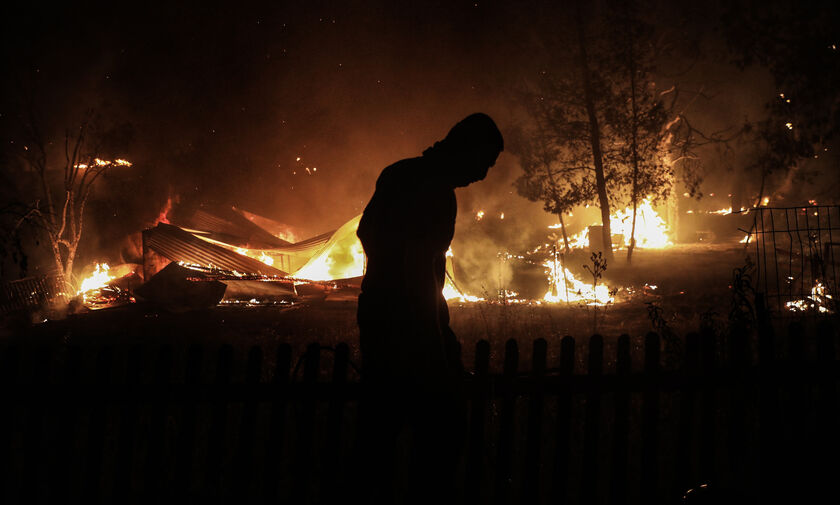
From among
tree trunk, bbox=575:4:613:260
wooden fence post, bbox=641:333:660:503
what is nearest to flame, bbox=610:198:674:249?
tree trunk, bbox=575:4:613:260

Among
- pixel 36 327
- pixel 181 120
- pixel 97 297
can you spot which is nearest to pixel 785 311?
pixel 36 327

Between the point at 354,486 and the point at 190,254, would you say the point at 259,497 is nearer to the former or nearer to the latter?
the point at 354,486

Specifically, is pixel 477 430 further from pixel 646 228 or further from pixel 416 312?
pixel 646 228

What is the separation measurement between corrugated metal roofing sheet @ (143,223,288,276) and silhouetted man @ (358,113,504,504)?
10703mm

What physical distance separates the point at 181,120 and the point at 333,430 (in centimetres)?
2296

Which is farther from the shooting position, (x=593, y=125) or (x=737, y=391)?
(x=593, y=125)

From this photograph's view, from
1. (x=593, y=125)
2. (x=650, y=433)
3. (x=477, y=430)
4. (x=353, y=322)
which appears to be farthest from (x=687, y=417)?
(x=593, y=125)

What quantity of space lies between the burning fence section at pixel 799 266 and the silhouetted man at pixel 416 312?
3859 mm

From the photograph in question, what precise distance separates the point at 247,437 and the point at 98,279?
15575mm

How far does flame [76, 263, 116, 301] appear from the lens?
612 inches

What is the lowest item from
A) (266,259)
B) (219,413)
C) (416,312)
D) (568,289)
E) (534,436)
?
(534,436)

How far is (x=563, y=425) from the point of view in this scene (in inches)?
131

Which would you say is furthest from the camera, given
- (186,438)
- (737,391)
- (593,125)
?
(593,125)

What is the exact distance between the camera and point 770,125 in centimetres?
1902
